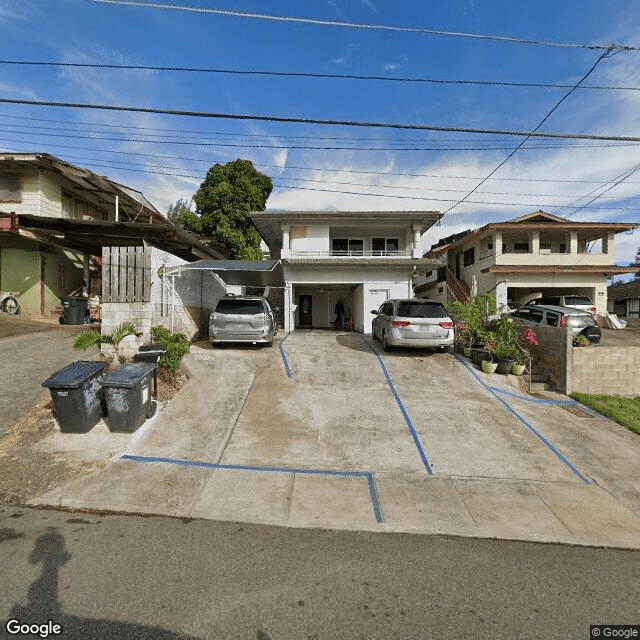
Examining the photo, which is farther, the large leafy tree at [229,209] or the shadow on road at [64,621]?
the large leafy tree at [229,209]

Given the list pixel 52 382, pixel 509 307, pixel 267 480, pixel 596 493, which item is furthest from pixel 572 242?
pixel 52 382

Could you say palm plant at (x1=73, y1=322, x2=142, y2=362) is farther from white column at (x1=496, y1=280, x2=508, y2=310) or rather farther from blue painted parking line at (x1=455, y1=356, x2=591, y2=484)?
white column at (x1=496, y1=280, x2=508, y2=310)

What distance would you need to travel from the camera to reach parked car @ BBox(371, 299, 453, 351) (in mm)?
9594

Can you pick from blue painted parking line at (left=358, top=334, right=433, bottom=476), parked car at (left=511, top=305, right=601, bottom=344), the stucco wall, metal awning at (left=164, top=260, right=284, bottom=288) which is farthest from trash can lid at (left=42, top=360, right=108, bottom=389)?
parked car at (left=511, top=305, right=601, bottom=344)

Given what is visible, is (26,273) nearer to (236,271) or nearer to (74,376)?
(236,271)

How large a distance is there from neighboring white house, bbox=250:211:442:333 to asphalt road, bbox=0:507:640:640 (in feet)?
42.1

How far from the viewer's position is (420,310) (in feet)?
31.9

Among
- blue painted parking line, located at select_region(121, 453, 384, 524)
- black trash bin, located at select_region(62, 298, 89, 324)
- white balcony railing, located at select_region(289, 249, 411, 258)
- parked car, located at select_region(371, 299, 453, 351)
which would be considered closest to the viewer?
blue painted parking line, located at select_region(121, 453, 384, 524)

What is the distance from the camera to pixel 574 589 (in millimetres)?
2826

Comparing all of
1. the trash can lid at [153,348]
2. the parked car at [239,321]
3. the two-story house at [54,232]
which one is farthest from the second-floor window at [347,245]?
the trash can lid at [153,348]

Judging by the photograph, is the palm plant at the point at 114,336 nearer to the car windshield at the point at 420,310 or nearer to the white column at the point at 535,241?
the car windshield at the point at 420,310

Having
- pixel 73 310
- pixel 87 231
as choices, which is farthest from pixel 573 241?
pixel 73 310

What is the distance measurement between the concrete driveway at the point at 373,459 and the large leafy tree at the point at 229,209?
15.3 meters

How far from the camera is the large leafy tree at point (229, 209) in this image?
2239 cm
